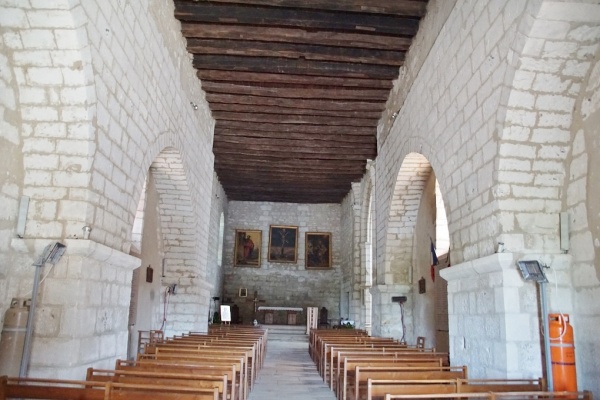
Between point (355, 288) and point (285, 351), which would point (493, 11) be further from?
point (355, 288)

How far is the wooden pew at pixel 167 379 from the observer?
11.8ft

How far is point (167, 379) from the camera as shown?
3.92m

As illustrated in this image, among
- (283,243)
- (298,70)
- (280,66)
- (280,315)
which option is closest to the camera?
(280,66)

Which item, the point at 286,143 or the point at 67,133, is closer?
the point at 67,133

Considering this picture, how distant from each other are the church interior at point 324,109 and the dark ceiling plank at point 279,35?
3cm

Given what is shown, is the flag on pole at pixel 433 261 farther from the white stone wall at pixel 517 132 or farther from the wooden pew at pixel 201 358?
the wooden pew at pixel 201 358

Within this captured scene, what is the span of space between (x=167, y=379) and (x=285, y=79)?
5830mm

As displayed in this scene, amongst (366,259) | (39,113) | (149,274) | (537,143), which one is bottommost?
(149,274)

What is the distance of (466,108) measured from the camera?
5.38 metres

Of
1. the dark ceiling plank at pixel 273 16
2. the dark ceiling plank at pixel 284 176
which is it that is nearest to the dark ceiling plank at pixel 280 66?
the dark ceiling plank at pixel 273 16

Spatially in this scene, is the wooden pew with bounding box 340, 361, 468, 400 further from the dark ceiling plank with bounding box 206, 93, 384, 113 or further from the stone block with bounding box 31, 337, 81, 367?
the dark ceiling plank with bounding box 206, 93, 384, 113

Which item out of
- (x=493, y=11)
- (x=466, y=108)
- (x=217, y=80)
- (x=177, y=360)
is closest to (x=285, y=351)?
(x=217, y=80)

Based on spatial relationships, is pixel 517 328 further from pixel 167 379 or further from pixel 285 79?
pixel 285 79

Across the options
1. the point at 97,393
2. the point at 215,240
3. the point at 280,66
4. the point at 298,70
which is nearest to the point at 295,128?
the point at 298,70
